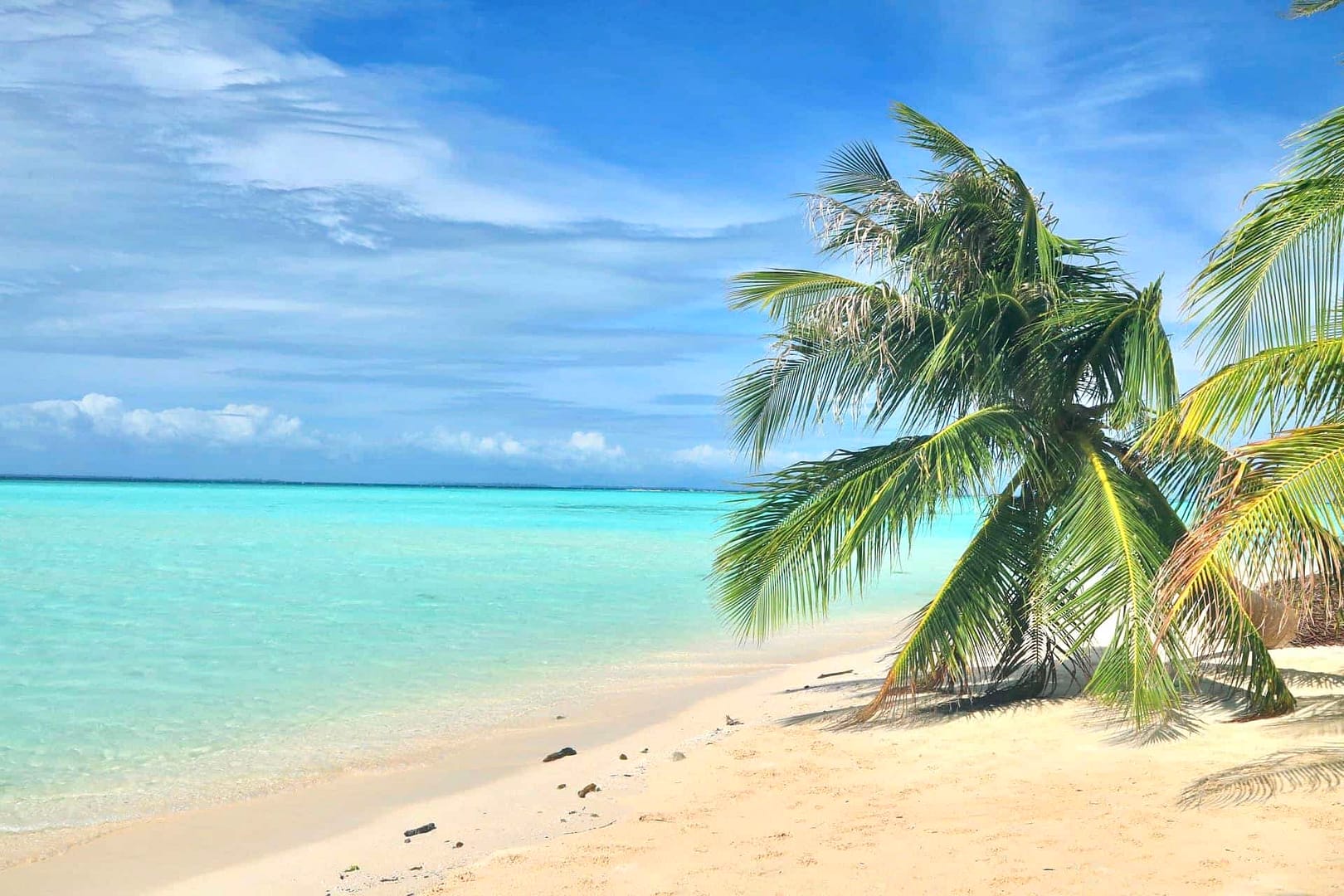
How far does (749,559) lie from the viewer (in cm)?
793

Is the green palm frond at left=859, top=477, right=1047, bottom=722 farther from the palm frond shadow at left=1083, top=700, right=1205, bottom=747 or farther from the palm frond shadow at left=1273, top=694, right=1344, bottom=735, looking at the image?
the palm frond shadow at left=1273, top=694, right=1344, bottom=735

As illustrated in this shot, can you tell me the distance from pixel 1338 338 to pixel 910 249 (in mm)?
3835

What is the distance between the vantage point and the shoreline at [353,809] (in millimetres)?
5637

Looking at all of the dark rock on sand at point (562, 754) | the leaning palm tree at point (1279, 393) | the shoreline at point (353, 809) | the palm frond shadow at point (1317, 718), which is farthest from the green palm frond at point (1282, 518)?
the dark rock on sand at point (562, 754)

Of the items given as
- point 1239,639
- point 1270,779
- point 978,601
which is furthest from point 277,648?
point 1270,779

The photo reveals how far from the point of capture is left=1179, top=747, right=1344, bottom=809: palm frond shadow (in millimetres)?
5176

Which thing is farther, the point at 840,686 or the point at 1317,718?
the point at 840,686

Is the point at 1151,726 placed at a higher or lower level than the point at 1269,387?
lower

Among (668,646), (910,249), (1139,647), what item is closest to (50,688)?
(668,646)

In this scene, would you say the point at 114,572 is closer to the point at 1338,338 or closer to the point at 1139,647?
the point at 1139,647

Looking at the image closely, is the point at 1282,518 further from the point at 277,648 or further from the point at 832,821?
the point at 277,648

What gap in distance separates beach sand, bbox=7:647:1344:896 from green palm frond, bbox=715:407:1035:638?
3.80 ft

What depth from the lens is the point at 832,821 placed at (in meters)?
5.51

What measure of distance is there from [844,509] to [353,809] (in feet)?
13.4
